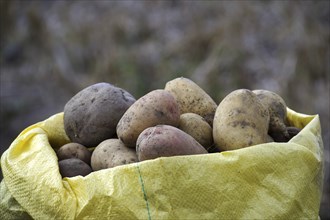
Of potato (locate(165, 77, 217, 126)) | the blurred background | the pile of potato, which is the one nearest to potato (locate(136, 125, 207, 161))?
the pile of potato

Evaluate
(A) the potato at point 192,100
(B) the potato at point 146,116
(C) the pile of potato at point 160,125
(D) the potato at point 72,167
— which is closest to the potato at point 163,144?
(C) the pile of potato at point 160,125

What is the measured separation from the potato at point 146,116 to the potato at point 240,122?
0.52 ft

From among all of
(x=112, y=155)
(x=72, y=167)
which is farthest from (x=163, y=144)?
(x=72, y=167)

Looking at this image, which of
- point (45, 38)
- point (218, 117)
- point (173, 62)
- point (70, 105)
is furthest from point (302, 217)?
point (45, 38)

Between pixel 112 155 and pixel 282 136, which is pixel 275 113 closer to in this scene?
pixel 282 136

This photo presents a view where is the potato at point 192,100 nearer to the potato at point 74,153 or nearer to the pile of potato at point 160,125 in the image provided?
the pile of potato at point 160,125

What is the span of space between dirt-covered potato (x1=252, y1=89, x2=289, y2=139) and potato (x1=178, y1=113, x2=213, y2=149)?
0.78 feet

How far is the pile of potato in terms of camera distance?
1.55 metres

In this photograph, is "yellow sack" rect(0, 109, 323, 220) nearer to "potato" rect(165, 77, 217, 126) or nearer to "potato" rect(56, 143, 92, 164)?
"potato" rect(56, 143, 92, 164)

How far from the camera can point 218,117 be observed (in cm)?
169

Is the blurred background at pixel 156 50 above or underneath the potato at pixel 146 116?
underneath

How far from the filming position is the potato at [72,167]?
64.6 inches

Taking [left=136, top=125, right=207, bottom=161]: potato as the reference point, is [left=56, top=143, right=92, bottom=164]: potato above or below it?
below

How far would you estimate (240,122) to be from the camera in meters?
1.64
